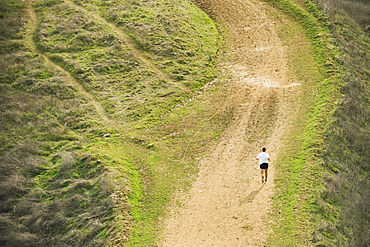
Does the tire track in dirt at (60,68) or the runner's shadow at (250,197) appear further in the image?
the tire track in dirt at (60,68)

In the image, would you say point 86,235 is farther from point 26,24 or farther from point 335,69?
point 26,24

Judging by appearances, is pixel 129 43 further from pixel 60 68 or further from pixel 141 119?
pixel 141 119

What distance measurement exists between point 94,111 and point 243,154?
9.94 m

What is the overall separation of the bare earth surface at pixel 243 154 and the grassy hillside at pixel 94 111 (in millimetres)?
1238

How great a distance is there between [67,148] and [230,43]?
1638 cm

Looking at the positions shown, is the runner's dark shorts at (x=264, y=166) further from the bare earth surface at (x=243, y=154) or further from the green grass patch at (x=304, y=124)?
the green grass patch at (x=304, y=124)

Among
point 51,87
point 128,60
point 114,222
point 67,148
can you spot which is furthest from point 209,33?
point 114,222

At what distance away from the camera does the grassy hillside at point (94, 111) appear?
66.8 ft

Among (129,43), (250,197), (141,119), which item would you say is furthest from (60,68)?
(250,197)

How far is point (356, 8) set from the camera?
40062 millimetres

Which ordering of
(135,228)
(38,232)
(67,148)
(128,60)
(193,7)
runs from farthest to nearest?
1. (193,7)
2. (128,60)
3. (67,148)
4. (38,232)
5. (135,228)

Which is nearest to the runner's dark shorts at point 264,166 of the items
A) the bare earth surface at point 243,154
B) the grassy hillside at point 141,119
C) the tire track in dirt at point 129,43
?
the bare earth surface at point 243,154

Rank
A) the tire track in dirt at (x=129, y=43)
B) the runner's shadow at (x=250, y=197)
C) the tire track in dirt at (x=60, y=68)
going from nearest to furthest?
1. the runner's shadow at (x=250, y=197)
2. the tire track in dirt at (x=60, y=68)
3. the tire track in dirt at (x=129, y=43)

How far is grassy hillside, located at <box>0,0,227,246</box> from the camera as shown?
66.8 ft
